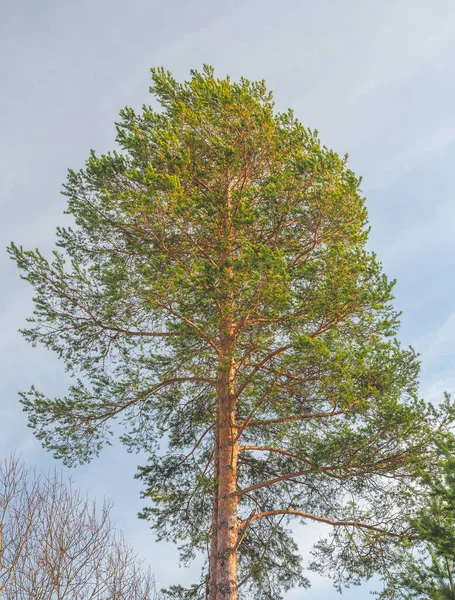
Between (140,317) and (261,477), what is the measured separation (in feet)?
14.2

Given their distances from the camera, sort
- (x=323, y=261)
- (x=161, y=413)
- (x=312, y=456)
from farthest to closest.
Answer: (x=161, y=413)
(x=323, y=261)
(x=312, y=456)

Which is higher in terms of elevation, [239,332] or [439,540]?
[239,332]

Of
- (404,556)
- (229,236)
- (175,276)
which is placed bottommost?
(404,556)

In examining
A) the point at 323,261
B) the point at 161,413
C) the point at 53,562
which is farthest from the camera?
the point at 161,413

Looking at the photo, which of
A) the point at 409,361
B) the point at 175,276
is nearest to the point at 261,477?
the point at 409,361

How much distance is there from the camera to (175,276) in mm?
9320

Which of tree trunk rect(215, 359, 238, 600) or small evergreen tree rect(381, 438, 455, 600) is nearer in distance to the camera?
small evergreen tree rect(381, 438, 455, 600)

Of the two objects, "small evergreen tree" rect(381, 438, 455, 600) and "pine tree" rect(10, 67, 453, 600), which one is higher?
"pine tree" rect(10, 67, 453, 600)

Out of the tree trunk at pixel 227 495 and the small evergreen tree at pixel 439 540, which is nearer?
the small evergreen tree at pixel 439 540

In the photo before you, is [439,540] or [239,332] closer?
[439,540]

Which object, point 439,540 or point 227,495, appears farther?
point 227,495

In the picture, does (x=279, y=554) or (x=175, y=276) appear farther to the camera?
(x=279, y=554)

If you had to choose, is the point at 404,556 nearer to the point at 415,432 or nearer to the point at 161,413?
the point at 415,432

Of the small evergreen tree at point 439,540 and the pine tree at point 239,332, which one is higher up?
the pine tree at point 239,332
